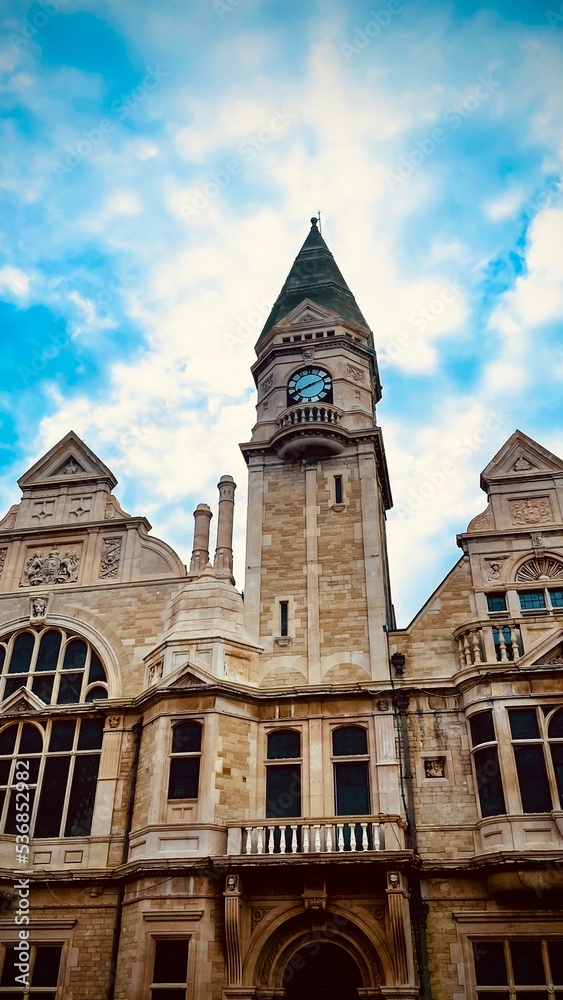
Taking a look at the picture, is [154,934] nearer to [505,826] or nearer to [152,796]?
[152,796]

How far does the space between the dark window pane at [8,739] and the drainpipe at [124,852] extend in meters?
3.68

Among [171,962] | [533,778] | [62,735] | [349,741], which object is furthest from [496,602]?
[62,735]

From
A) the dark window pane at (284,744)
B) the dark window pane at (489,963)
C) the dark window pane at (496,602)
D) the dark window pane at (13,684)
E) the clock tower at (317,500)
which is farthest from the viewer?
the dark window pane at (13,684)

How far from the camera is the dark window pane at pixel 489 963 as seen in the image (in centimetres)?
1858

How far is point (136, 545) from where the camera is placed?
26.6 m

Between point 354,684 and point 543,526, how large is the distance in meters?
6.99

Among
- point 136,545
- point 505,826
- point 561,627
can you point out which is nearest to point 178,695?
point 136,545

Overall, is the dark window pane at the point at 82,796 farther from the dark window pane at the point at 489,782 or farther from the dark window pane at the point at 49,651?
the dark window pane at the point at 489,782

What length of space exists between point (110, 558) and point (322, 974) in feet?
43.2

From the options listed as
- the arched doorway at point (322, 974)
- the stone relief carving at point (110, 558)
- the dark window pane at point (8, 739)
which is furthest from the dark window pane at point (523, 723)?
the dark window pane at point (8, 739)

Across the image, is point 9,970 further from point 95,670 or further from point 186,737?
point 95,670

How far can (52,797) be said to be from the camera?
22922 millimetres

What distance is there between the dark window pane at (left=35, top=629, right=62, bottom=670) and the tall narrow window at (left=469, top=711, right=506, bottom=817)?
12.2 m

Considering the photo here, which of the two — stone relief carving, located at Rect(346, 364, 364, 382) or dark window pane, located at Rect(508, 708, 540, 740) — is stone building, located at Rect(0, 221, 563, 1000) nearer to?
dark window pane, located at Rect(508, 708, 540, 740)
